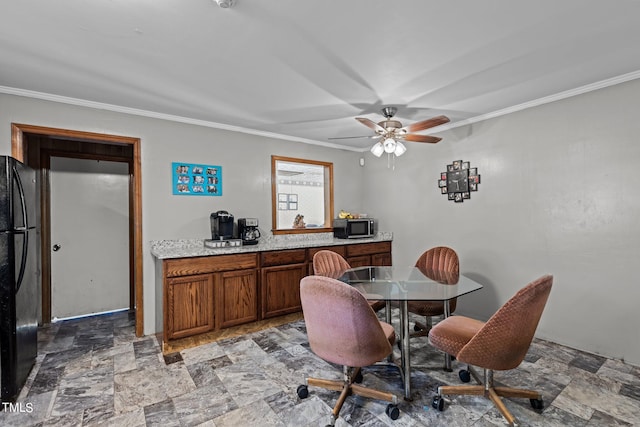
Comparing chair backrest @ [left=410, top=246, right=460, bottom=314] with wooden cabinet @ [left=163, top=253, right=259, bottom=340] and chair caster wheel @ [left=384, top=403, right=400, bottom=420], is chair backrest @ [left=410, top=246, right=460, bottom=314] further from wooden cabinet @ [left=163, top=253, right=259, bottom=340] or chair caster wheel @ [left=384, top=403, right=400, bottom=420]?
wooden cabinet @ [left=163, top=253, right=259, bottom=340]

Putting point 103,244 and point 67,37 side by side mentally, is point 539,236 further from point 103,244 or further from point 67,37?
point 103,244

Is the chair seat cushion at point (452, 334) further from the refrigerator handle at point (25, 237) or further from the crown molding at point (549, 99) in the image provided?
the refrigerator handle at point (25, 237)

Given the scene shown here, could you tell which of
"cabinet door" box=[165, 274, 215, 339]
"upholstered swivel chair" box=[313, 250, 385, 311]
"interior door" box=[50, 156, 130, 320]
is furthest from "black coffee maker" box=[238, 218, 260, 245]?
"interior door" box=[50, 156, 130, 320]

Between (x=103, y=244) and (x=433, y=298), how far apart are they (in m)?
3.99

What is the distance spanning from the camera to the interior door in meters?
3.65

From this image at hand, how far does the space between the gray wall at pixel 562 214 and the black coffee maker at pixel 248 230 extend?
2.32m

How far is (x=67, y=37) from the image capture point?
6.32ft

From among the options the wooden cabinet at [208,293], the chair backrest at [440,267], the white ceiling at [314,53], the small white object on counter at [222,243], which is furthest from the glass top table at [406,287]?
the white ceiling at [314,53]

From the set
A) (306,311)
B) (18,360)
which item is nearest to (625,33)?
(306,311)

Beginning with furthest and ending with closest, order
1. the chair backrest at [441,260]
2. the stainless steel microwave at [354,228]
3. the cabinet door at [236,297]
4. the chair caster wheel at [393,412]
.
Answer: the stainless steel microwave at [354,228]
the cabinet door at [236,297]
the chair backrest at [441,260]
the chair caster wheel at [393,412]

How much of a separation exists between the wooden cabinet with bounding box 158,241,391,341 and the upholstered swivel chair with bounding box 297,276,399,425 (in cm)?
158

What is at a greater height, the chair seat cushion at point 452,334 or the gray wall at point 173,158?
the gray wall at point 173,158

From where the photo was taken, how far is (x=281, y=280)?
3631mm

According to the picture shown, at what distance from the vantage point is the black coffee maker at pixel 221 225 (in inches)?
137
